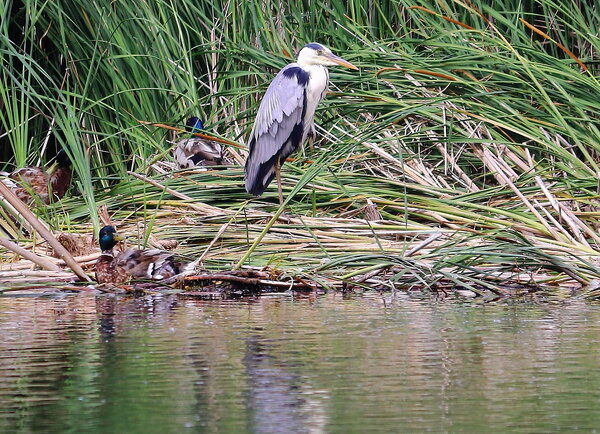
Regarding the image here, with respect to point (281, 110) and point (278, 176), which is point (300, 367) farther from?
point (281, 110)

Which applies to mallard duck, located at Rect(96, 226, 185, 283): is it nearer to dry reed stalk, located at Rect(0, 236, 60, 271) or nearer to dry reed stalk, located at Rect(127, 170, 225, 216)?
dry reed stalk, located at Rect(0, 236, 60, 271)

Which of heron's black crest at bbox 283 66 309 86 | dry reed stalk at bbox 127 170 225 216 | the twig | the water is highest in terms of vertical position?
heron's black crest at bbox 283 66 309 86

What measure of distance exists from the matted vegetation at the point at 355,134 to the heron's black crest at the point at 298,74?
0.35 m

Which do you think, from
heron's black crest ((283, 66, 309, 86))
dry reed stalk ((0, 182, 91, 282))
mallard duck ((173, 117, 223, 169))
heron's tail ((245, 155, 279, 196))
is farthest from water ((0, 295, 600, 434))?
mallard duck ((173, 117, 223, 169))

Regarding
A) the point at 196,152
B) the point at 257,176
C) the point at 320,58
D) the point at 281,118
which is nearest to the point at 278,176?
the point at 257,176

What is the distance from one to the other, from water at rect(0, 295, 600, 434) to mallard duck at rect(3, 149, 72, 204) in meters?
2.46

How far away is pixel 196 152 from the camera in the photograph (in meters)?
8.54

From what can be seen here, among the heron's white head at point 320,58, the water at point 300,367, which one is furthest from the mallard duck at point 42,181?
the water at point 300,367

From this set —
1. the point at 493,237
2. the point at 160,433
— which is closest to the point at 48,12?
the point at 493,237

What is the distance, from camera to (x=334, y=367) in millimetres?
4016

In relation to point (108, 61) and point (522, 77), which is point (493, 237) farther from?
point (108, 61)

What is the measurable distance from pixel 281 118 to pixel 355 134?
51cm

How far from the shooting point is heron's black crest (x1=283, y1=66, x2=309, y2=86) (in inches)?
305

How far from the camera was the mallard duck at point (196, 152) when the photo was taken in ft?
28.0
